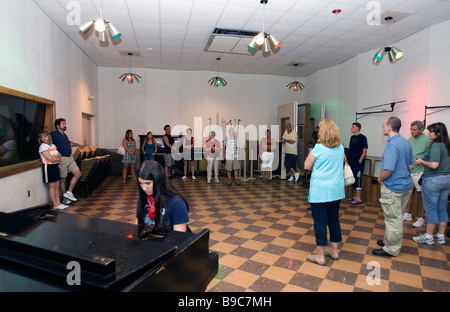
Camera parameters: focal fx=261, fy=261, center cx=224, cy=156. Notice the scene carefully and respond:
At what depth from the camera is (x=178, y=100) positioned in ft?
33.1

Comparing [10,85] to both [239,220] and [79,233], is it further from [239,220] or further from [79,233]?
[239,220]

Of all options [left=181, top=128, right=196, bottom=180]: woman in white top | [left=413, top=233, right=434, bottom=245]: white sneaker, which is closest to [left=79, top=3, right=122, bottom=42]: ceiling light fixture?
[left=181, top=128, right=196, bottom=180]: woman in white top

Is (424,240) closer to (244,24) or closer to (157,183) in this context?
(157,183)

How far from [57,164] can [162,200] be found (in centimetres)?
408

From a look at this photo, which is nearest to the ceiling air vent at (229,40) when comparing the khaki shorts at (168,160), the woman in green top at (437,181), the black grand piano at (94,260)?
the khaki shorts at (168,160)

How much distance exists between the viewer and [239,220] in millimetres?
4570

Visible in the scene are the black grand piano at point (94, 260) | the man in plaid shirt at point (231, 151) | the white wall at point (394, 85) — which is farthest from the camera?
the man in plaid shirt at point (231, 151)

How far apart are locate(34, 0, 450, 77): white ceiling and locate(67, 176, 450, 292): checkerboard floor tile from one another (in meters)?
3.92

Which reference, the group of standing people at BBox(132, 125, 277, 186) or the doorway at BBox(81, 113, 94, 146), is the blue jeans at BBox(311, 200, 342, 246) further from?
the doorway at BBox(81, 113, 94, 146)

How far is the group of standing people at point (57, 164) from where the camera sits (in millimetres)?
4762

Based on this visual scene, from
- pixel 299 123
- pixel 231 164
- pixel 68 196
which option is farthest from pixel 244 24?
pixel 68 196

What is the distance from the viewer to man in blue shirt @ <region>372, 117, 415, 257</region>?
120 inches

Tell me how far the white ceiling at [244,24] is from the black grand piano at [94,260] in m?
4.69

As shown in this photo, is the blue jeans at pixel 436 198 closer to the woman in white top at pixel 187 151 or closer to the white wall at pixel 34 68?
the white wall at pixel 34 68
